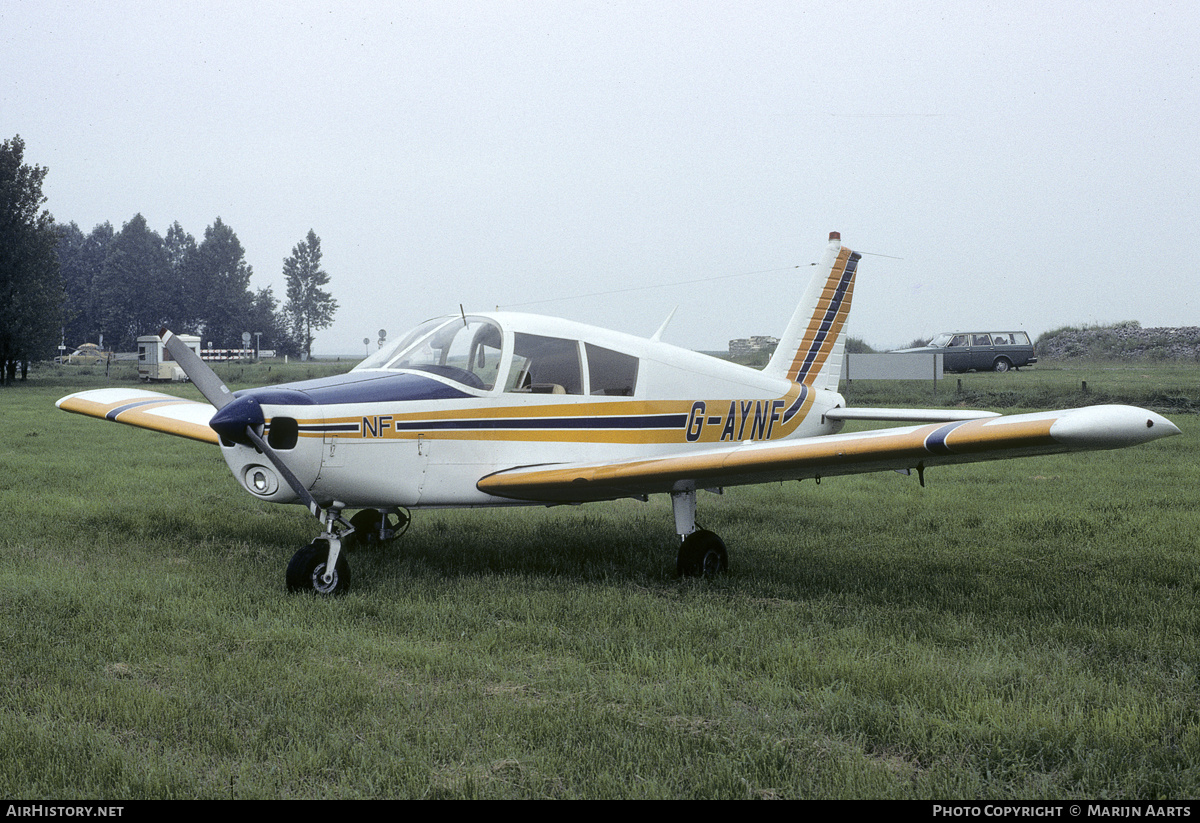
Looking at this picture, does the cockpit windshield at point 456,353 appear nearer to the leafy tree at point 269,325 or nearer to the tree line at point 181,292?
Result: the tree line at point 181,292

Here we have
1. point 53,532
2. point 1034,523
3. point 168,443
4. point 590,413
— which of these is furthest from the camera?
point 168,443

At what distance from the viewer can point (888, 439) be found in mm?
5828

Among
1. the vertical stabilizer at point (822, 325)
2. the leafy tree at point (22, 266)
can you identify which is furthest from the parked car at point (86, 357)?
the vertical stabilizer at point (822, 325)

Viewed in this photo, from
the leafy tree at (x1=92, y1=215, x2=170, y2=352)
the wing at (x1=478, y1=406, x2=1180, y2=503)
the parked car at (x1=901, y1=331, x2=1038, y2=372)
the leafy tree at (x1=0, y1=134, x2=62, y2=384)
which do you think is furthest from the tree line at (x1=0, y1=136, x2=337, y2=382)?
the wing at (x1=478, y1=406, x2=1180, y2=503)

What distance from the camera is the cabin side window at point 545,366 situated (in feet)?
23.5

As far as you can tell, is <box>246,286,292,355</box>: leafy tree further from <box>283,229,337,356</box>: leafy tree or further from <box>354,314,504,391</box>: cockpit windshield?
<box>354,314,504,391</box>: cockpit windshield

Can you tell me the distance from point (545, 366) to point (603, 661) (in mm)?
3118

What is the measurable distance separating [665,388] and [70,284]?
364 ft

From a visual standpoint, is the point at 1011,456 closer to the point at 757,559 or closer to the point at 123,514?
the point at 757,559

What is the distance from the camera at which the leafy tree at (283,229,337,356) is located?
111m

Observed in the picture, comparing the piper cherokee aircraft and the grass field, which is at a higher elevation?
the piper cherokee aircraft

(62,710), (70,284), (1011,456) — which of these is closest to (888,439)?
(1011,456)

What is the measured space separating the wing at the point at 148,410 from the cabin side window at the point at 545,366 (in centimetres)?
365

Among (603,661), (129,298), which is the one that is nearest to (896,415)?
(603,661)
